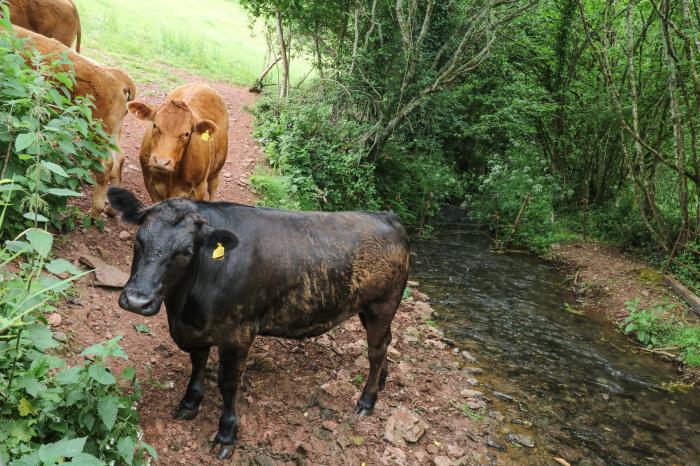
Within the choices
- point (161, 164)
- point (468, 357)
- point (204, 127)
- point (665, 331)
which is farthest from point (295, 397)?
point (665, 331)

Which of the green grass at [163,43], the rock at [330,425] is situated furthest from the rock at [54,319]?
the green grass at [163,43]

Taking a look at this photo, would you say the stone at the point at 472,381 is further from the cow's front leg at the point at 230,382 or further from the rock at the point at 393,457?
the cow's front leg at the point at 230,382

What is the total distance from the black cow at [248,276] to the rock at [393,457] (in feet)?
1.52

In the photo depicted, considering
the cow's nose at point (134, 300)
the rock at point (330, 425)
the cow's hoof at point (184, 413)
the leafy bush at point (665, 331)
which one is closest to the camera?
A: the cow's nose at point (134, 300)

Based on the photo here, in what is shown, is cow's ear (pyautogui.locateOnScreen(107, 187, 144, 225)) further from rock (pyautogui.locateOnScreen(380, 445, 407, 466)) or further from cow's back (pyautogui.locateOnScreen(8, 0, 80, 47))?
cow's back (pyautogui.locateOnScreen(8, 0, 80, 47))

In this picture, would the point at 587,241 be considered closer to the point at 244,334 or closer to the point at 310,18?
the point at 310,18

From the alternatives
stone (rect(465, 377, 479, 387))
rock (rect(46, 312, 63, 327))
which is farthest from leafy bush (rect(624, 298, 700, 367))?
rock (rect(46, 312, 63, 327))

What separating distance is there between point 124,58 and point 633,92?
1493 cm

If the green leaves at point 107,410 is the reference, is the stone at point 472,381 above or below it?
below

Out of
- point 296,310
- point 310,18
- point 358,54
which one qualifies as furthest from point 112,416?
point 310,18

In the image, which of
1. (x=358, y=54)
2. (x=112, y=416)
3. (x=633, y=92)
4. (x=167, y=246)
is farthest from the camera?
(x=358, y=54)

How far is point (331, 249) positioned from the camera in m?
4.32

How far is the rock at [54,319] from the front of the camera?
3990mm

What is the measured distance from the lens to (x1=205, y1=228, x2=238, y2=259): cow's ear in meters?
3.37
